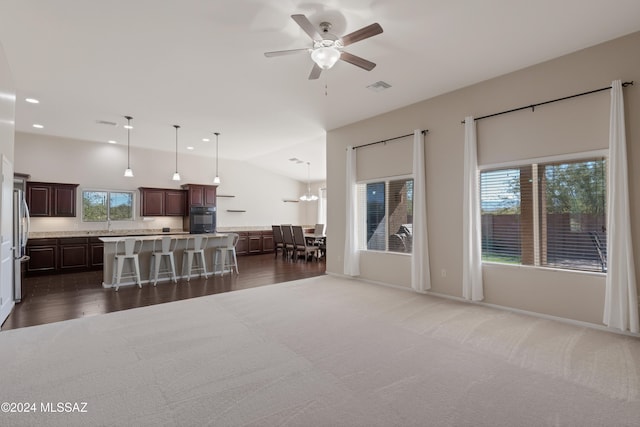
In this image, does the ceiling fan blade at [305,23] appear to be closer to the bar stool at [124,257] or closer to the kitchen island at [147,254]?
the bar stool at [124,257]

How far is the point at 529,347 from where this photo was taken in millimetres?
3031

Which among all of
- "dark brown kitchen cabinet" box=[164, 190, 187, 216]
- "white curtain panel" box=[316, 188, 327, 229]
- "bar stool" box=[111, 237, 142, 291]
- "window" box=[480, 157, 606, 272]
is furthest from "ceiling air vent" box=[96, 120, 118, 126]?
"white curtain panel" box=[316, 188, 327, 229]

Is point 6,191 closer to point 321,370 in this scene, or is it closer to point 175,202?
point 321,370

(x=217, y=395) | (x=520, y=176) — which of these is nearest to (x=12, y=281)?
(x=217, y=395)

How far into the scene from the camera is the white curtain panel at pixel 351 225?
6.17 meters

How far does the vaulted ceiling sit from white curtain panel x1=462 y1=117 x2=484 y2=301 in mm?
909

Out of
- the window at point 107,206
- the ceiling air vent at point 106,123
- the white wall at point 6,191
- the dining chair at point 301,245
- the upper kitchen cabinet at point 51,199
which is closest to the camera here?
the white wall at point 6,191

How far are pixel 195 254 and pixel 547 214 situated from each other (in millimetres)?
6297

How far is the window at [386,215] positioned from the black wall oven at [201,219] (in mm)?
4880

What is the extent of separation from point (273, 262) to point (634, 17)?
311 inches

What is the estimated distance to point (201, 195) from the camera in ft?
30.6

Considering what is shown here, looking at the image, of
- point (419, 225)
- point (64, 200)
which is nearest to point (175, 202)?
point (64, 200)

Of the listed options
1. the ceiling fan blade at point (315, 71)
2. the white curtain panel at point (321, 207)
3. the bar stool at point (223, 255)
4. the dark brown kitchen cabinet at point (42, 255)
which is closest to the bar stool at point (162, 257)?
the bar stool at point (223, 255)

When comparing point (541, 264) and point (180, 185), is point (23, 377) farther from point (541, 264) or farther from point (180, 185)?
point (180, 185)
